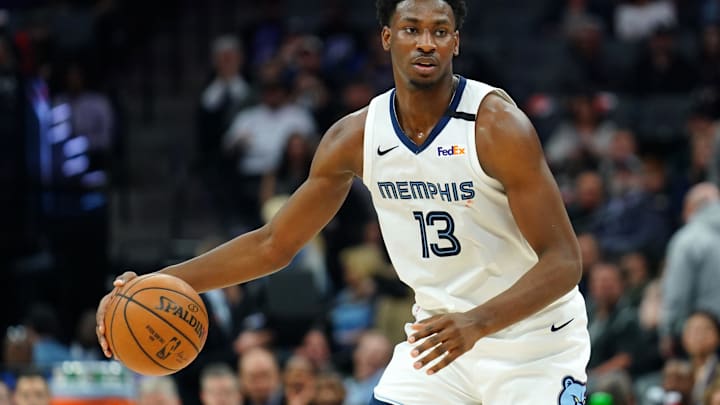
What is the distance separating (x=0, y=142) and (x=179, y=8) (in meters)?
4.11

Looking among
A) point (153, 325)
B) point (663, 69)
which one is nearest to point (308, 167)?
point (663, 69)

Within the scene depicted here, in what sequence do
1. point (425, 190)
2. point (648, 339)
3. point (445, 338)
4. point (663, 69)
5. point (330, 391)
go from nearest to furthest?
point (445, 338) < point (425, 190) < point (330, 391) < point (648, 339) < point (663, 69)

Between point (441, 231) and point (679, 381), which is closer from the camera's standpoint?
point (441, 231)

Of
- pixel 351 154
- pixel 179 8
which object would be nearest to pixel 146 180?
pixel 179 8

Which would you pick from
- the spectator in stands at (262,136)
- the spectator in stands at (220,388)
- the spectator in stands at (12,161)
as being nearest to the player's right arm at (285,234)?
the spectator in stands at (220,388)

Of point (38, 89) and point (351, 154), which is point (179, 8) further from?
point (351, 154)

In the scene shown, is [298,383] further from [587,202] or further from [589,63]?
[589,63]

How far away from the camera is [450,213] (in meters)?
5.33

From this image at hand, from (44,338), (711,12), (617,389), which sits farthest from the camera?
(711,12)

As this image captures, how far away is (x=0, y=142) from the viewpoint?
44.7ft

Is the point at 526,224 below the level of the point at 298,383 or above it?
above

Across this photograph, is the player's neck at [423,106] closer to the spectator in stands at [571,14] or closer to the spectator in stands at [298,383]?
the spectator in stands at [298,383]

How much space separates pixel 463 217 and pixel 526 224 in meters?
0.31

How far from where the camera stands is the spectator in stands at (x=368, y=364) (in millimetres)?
10062
